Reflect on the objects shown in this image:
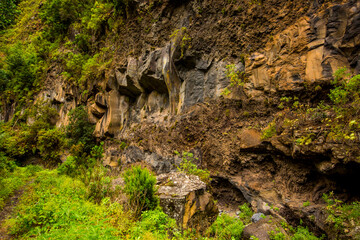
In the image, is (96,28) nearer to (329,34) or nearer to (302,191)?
(329,34)

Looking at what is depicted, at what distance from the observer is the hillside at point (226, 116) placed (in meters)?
4.94

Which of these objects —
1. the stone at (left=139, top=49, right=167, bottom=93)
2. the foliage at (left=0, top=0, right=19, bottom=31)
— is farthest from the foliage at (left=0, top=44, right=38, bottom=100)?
the foliage at (left=0, top=0, right=19, bottom=31)

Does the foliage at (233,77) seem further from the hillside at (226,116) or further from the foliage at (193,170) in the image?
the foliage at (193,170)

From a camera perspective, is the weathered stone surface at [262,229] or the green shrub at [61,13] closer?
the weathered stone surface at [262,229]

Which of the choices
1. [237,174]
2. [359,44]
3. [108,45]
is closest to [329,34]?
[359,44]

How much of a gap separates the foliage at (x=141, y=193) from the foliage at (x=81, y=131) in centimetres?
1405

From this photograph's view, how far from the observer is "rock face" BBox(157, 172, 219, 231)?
4928 mm

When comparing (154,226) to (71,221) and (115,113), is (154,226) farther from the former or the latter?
(115,113)

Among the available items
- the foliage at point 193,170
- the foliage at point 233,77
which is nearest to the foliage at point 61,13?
the foliage at point 233,77

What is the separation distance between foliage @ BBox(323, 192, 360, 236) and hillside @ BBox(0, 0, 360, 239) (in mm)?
26

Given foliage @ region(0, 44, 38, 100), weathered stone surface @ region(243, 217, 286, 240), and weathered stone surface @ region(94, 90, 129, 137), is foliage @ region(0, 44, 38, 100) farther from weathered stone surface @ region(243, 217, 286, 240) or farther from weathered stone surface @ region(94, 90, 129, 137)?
weathered stone surface @ region(243, 217, 286, 240)

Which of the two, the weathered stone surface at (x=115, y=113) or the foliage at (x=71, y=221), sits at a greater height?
the weathered stone surface at (x=115, y=113)

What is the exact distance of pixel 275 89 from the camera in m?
7.29

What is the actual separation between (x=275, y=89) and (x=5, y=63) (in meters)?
35.3
